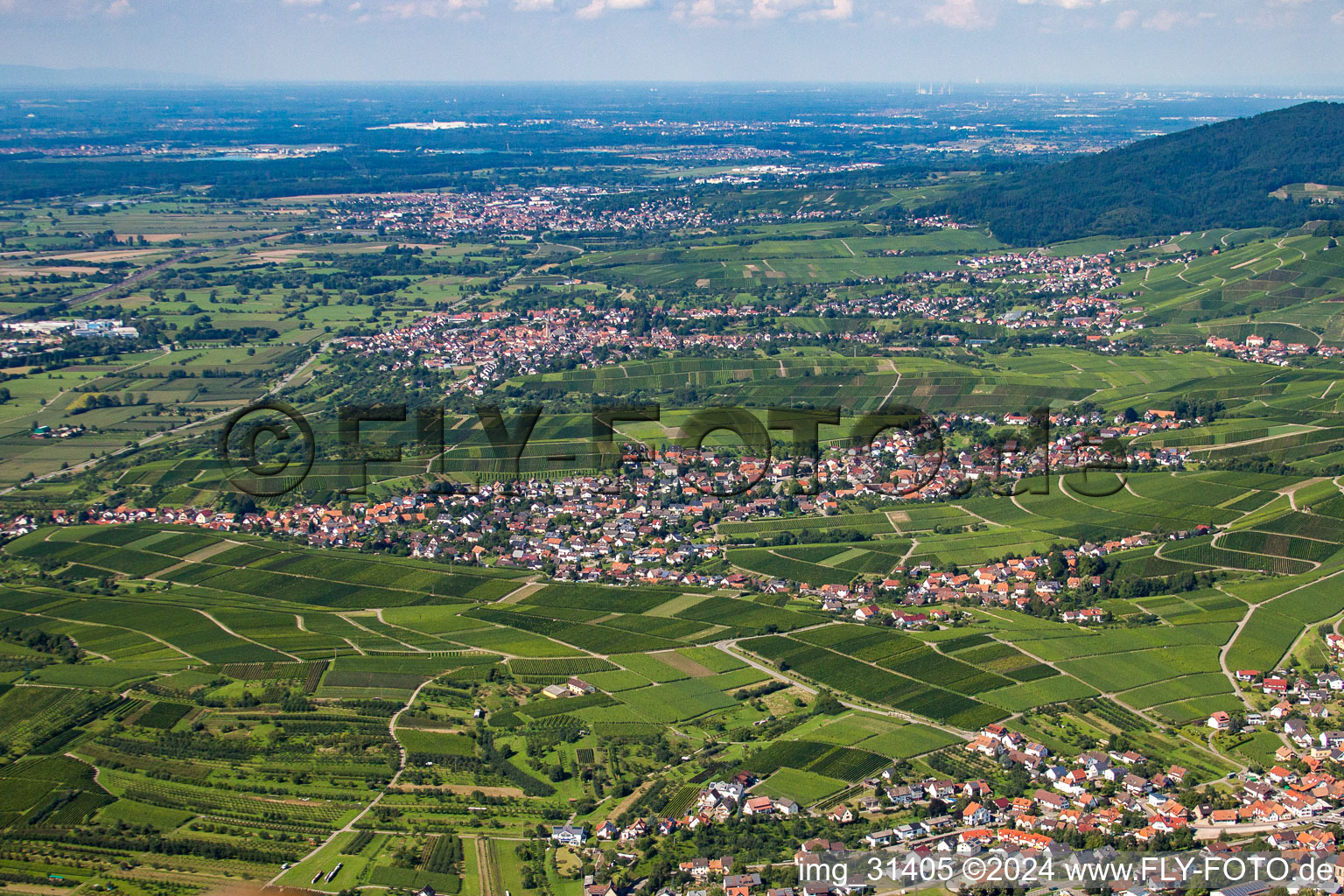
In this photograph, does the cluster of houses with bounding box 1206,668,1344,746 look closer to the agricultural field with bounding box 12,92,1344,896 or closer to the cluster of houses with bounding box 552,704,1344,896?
the agricultural field with bounding box 12,92,1344,896

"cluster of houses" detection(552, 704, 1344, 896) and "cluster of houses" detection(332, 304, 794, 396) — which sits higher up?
"cluster of houses" detection(332, 304, 794, 396)

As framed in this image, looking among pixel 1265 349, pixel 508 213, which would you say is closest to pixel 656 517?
pixel 1265 349

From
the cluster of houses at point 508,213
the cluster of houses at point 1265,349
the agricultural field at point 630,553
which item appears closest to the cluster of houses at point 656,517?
the agricultural field at point 630,553

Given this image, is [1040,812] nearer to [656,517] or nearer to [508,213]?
[656,517]

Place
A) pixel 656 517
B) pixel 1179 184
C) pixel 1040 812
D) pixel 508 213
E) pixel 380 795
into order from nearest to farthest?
1. pixel 1040 812
2. pixel 380 795
3. pixel 656 517
4. pixel 1179 184
5. pixel 508 213

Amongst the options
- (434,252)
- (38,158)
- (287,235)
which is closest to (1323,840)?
(434,252)

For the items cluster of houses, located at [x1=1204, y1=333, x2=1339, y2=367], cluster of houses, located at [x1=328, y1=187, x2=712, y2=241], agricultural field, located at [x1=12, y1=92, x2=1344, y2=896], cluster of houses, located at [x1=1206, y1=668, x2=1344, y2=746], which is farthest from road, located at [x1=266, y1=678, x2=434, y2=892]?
cluster of houses, located at [x1=328, y1=187, x2=712, y2=241]

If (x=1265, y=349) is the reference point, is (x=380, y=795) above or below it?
below

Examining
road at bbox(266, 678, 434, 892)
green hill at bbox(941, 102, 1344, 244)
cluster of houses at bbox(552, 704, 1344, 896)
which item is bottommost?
road at bbox(266, 678, 434, 892)
